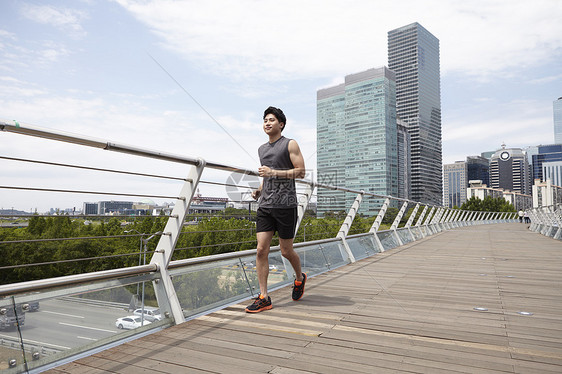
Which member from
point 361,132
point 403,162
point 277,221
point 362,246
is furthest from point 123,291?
point 403,162

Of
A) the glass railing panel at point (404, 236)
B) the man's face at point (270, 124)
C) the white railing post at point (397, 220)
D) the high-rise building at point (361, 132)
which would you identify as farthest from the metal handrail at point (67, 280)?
the high-rise building at point (361, 132)

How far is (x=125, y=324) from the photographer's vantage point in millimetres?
2252

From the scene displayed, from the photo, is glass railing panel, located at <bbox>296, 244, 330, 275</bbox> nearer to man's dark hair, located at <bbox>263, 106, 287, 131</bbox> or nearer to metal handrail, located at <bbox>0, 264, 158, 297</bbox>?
man's dark hair, located at <bbox>263, 106, 287, 131</bbox>

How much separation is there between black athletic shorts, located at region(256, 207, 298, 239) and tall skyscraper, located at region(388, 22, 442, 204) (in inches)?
6834

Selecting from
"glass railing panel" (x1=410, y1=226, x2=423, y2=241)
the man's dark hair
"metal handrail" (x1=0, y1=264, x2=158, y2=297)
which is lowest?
"glass railing panel" (x1=410, y1=226, x2=423, y2=241)

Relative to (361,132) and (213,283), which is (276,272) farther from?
(361,132)

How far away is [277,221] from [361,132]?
109 m

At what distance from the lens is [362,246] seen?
22.5ft

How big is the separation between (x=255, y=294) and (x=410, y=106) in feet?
647

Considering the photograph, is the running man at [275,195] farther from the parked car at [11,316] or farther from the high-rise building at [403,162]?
the high-rise building at [403,162]

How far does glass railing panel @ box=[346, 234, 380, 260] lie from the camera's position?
6.35m

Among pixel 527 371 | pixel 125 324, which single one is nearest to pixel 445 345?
pixel 527 371

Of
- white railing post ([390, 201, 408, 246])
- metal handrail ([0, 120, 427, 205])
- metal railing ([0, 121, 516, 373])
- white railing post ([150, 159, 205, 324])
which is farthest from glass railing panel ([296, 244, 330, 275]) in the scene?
white railing post ([390, 201, 408, 246])

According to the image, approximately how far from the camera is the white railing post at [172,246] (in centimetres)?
261
